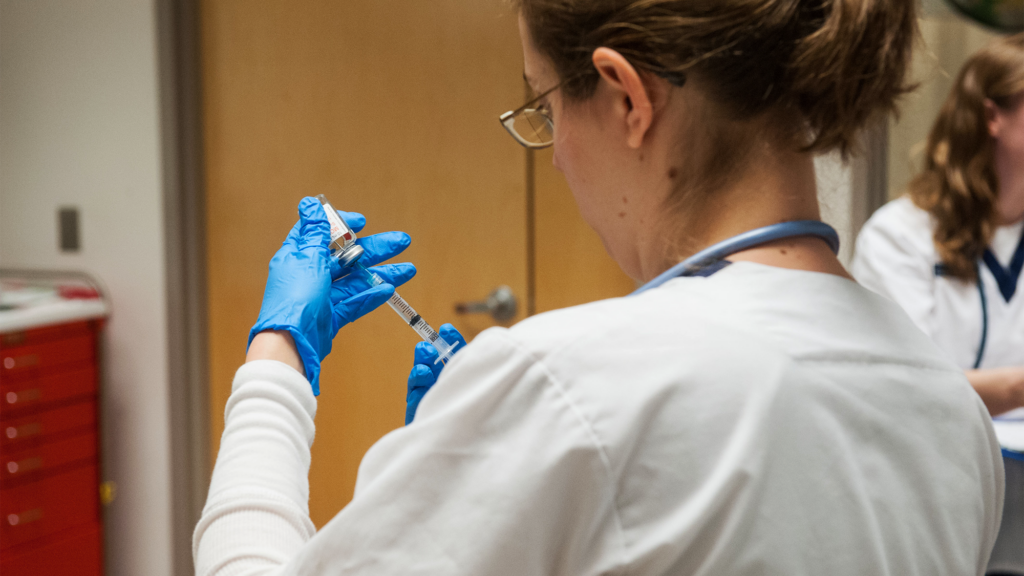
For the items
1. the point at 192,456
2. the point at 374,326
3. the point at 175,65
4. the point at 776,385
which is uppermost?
the point at 175,65

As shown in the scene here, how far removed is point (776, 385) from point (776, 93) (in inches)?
8.8

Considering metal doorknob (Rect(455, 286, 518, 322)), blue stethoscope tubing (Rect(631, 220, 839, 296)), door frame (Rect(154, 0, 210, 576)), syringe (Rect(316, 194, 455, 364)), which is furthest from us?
metal doorknob (Rect(455, 286, 518, 322))

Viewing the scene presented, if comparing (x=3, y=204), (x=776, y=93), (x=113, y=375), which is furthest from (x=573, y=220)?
(x=776, y=93)

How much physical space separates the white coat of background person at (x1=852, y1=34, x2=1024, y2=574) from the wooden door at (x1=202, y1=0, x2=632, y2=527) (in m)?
0.91

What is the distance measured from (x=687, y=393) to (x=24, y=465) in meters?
1.50

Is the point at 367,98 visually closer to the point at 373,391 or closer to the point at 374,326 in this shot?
the point at 374,326

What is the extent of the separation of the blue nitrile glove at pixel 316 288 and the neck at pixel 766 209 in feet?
1.45

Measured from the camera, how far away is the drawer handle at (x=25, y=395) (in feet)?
4.98

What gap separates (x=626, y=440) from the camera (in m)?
0.49

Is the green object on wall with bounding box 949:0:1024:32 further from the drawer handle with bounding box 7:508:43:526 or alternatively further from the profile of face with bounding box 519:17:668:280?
the drawer handle with bounding box 7:508:43:526

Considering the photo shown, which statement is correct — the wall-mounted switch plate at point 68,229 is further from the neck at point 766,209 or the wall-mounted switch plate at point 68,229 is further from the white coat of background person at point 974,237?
the white coat of background person at point 974,237

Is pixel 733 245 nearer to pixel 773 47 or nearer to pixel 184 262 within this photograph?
pixel 773 47

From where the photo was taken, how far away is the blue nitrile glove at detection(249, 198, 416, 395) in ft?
2.83

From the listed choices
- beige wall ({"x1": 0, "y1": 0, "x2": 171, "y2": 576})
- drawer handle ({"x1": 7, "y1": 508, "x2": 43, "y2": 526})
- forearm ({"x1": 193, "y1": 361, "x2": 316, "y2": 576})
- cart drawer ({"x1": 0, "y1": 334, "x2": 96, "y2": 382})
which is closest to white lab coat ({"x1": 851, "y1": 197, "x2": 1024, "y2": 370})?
forearm ({"x1": 193, "y1": 361, "x2": 316, "y2": 576})
